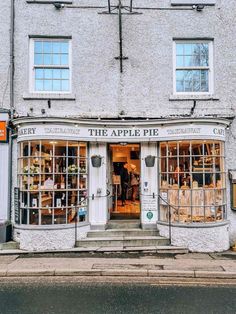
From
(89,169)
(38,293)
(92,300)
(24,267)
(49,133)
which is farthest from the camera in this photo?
(89,169)

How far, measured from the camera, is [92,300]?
651 cm

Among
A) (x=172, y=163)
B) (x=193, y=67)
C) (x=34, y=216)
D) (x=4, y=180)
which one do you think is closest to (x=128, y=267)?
(x=34, y=216)

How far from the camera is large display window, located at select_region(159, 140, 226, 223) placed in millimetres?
10570

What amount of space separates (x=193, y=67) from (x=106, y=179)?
198 inches

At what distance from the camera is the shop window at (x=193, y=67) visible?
11.6 metres

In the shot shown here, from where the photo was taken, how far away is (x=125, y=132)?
431 inches

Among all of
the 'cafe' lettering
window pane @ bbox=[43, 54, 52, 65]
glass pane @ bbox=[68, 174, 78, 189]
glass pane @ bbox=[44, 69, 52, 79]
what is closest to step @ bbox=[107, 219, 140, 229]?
glass pane @ bbox=[68, 174, 78, 189]

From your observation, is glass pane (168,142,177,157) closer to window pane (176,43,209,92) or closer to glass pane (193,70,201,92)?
window pane (176,43,209,92)

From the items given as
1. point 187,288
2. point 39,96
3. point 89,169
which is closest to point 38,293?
point 187,288

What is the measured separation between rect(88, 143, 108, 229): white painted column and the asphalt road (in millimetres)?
3503

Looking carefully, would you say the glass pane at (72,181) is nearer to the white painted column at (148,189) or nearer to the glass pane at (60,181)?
the glass pane at (60,181)

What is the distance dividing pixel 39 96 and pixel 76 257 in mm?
5501

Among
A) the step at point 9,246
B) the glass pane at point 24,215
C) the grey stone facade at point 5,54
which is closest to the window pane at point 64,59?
the grey stone facade at point 5,54

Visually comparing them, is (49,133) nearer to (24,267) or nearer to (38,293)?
(24,267)
